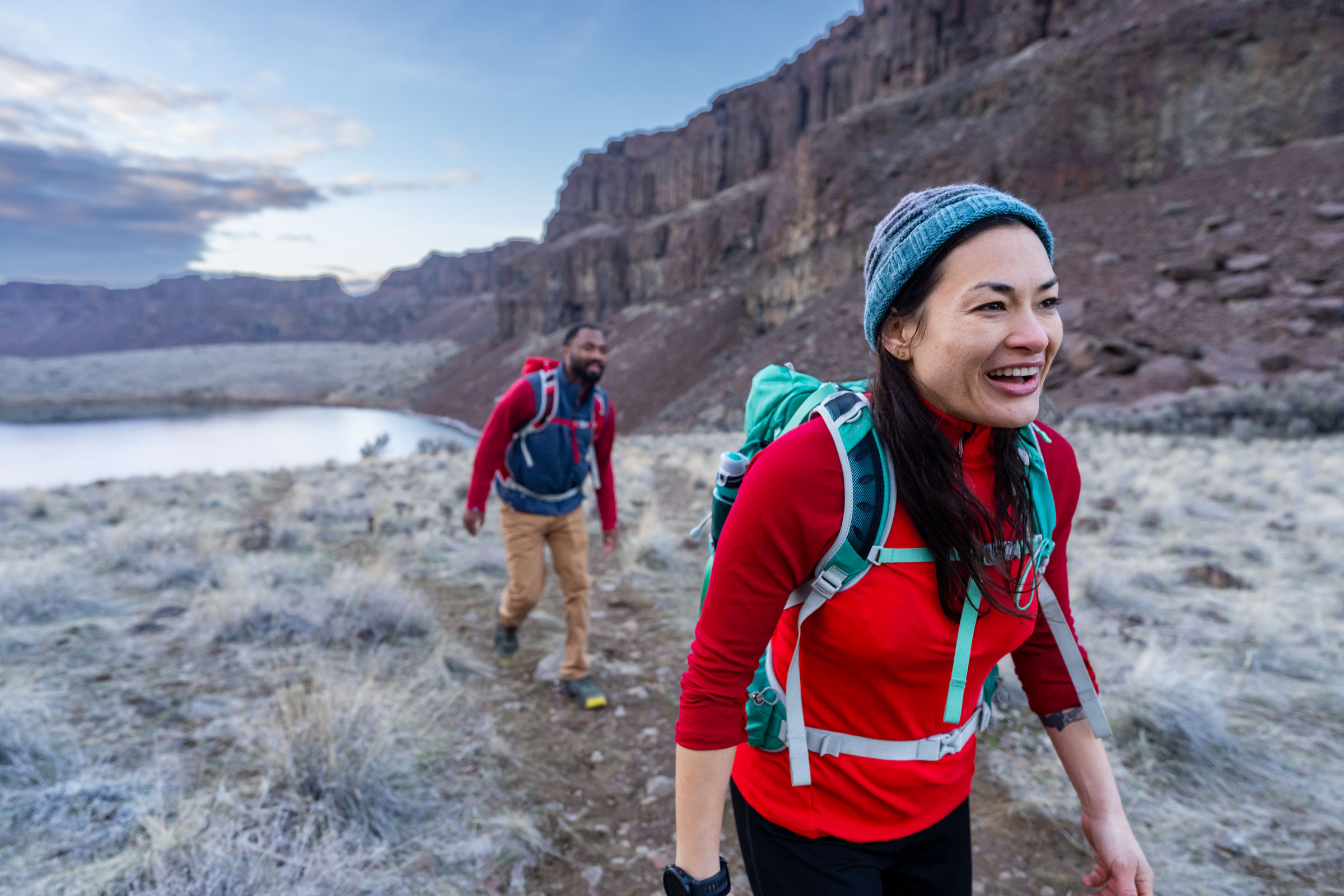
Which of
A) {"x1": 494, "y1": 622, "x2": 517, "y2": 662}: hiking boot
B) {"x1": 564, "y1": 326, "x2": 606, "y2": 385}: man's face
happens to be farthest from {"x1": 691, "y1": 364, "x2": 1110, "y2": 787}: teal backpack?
{"x1": 494, "y1": 622, "x2": 517, "y2": 662}: hiking boot

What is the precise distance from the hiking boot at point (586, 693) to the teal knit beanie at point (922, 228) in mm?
3004

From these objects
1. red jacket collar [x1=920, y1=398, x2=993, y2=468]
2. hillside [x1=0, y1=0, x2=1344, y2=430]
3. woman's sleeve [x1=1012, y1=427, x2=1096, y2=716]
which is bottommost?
woman's sleeve [x1=1012, y1=427, x2=1096, y2=716]

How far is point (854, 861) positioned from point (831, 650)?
16.5 inches

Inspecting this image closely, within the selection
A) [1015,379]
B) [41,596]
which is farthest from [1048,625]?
[41,596]

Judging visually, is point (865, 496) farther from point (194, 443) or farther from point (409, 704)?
point (194, 443)

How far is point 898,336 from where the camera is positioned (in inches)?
46.4

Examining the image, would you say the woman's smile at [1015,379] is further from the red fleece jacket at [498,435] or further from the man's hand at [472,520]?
the man's hand at [472,520]

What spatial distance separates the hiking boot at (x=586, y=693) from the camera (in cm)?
360

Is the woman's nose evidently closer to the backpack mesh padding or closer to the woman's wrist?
the backpack mesh padding

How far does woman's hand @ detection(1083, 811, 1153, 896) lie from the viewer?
3.92 feet

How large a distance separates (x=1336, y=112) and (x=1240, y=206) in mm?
6936

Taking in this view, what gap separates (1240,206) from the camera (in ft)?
76.8

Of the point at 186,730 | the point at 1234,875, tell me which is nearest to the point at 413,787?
the point at 186,730

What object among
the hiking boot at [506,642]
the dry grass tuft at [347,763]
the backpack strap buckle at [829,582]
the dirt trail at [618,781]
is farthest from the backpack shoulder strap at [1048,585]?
the hiking boot at [506,642]
